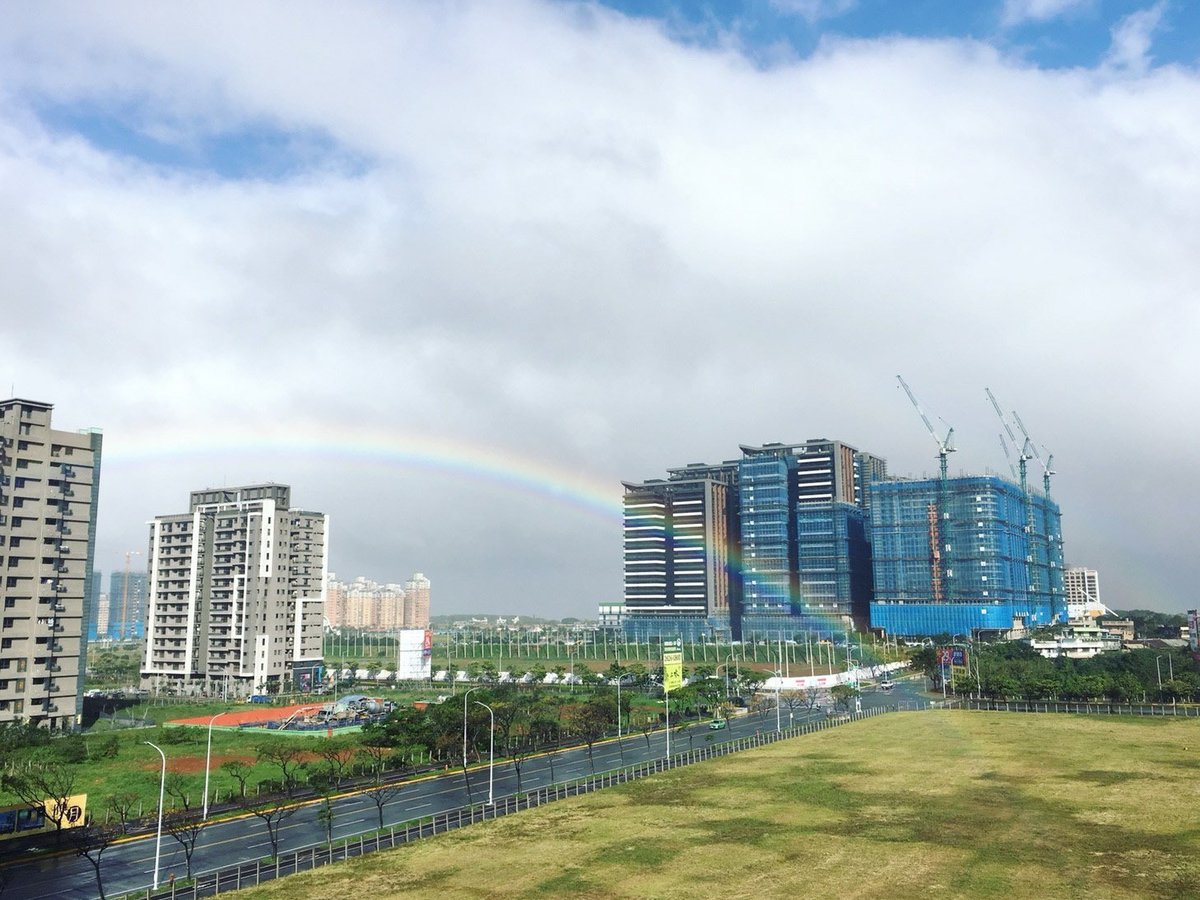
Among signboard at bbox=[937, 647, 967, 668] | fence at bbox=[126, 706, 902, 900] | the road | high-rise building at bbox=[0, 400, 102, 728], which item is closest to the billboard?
high-rise building at bbox=[0, 400, 102, 728]

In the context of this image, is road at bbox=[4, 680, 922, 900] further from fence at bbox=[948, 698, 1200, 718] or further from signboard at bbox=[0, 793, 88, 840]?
fence at bbox=[948, 698, 1200, 718]

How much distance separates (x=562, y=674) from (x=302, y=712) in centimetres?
6617

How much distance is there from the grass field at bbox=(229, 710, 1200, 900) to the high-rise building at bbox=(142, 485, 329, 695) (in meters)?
123

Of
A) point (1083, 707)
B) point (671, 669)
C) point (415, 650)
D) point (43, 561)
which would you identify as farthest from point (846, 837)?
point (415, 650)

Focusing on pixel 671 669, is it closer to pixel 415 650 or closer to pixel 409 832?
pixel 409 832

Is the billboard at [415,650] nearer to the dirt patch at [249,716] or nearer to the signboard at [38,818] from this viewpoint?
the dirt patch at [249,716]

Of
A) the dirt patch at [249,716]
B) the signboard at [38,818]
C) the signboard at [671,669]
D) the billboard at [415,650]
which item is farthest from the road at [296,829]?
the billboard at [415,650]

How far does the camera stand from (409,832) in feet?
212

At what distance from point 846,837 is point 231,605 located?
157m

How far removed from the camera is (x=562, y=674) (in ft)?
645

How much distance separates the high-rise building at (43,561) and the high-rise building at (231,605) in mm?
57956

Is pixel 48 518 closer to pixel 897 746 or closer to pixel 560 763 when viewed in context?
pixel 560 763

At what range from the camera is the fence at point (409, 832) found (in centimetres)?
5300

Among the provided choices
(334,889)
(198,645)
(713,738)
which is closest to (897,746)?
(713,738)
